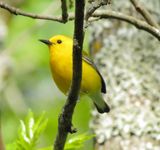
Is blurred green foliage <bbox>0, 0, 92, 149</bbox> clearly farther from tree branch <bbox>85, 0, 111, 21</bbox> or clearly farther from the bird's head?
tree branch <bbox>85, 0, 111, 21</bbox>

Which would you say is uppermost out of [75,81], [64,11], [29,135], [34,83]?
[64,11]

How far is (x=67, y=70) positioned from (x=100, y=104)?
518 mm

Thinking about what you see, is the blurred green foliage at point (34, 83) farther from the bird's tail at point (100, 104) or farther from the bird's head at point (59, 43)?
the bird's head at point (59, 43)

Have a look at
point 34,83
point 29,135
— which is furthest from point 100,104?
point 34,83

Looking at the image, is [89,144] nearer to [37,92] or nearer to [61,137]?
[37,92]

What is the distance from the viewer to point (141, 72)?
3709 mm

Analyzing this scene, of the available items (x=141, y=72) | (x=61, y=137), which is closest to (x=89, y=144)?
(x=141, y=72)

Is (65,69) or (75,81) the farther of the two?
(65,69)

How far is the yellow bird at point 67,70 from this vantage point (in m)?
2.77

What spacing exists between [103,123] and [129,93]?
25 cm

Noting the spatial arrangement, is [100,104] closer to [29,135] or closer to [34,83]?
[29,135]

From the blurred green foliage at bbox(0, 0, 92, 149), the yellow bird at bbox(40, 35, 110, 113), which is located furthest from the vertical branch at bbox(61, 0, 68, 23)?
the blurred green foliage at bbox(0, 0, 92, 149)

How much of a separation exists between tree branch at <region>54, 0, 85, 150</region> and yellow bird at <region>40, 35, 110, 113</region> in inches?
20.6

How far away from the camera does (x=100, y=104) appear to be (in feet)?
10.5
